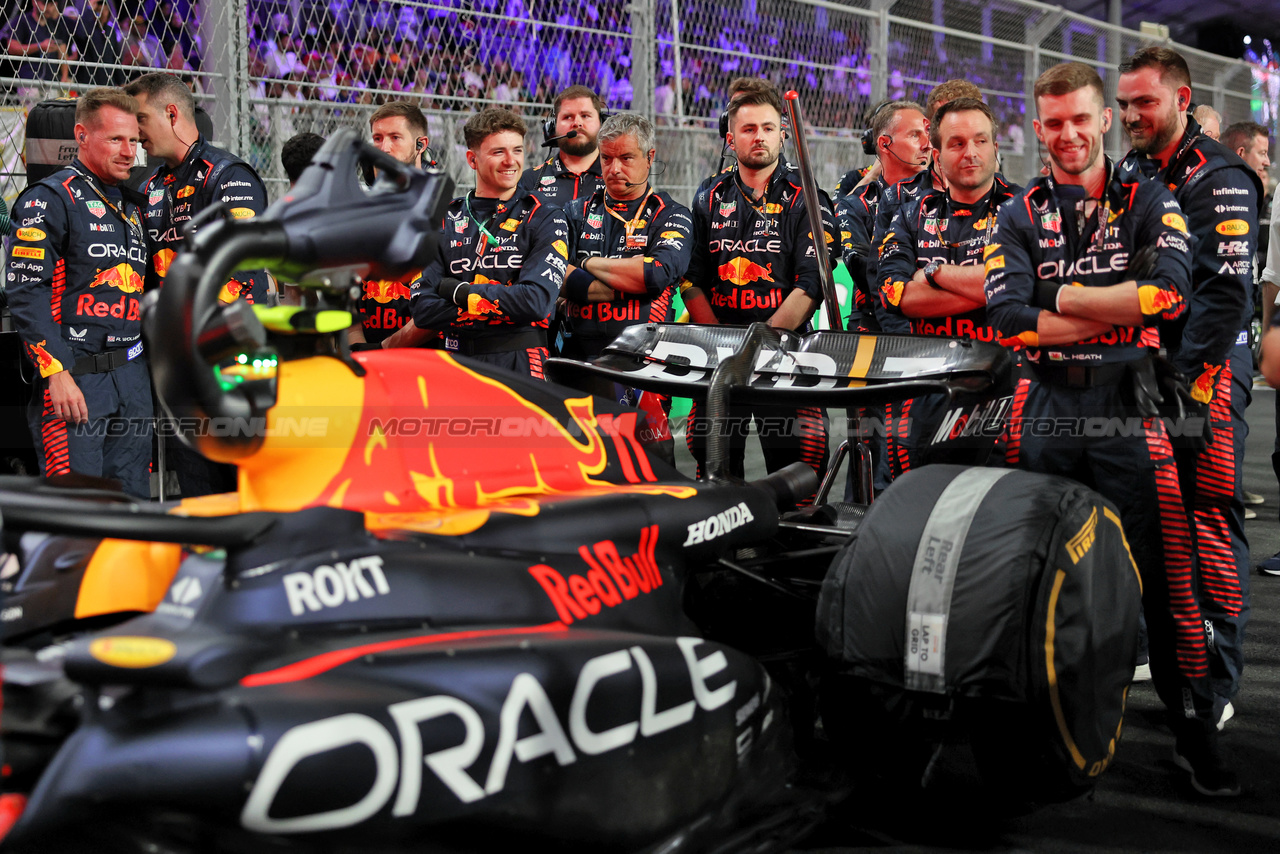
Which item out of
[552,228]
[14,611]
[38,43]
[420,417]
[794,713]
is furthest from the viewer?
[38,43]

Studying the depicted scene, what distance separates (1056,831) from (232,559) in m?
1.86

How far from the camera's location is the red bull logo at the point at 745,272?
4.62 metres

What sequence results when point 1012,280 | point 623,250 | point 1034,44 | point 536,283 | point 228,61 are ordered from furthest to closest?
point 1034,44 < point 228,61 < point 623,250 < point 536,283 < point 1012,280

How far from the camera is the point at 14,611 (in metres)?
1.85

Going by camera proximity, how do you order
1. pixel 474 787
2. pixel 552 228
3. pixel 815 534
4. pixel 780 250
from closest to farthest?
pixel 474 787 < pixel 815 534 < pixel 552 228 < pixel 780 250

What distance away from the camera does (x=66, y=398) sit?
4309 mm

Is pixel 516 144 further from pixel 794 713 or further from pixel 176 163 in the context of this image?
pixel 794 713

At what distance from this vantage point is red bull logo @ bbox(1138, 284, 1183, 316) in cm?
270

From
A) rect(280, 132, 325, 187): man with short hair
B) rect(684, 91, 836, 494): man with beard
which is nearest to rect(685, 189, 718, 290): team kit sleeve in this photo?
rect(684, 91, 836, 494): man with beard

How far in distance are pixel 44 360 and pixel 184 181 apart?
0.91 meters

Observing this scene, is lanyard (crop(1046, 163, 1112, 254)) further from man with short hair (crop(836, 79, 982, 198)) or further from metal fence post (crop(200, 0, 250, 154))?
metal fence post (crop(200, 0, 250, 154))

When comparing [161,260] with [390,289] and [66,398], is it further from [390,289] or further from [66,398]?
[390,289]

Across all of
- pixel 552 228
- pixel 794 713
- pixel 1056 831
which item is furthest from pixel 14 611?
pixel 552 228

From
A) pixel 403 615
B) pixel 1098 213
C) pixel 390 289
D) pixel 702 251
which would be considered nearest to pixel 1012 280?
pixel 1098 213
